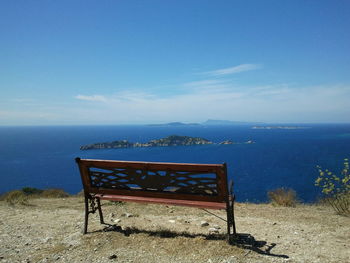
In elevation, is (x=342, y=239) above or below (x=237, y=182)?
above

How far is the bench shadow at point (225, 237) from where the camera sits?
356 centimetres

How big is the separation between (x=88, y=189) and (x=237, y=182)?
4018 centimetres

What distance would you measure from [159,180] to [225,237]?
59.9 inches

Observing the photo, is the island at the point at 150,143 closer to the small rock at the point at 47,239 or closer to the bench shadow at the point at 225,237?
the small rock at the point at 47,239

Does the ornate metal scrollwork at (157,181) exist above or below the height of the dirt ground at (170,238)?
above

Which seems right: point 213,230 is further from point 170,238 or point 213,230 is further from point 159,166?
point 159,166

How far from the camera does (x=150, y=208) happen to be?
22.2 feet

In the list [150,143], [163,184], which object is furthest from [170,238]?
[150,143]

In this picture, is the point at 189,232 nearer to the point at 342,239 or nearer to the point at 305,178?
the point at 342,239

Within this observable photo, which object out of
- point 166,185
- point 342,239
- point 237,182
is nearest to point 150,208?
point 166,185

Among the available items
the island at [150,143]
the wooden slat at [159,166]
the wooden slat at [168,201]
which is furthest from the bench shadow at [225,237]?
the island at [150,143]

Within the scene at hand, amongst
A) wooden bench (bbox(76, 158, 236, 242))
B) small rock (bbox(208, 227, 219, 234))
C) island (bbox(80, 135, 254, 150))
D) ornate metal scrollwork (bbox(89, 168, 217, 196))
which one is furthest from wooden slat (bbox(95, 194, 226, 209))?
island (bbox(80, 135, 254, 150))

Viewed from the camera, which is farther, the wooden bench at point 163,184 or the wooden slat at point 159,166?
the wooden bench at point 163,184

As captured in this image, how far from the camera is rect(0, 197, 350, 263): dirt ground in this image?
11.0ft
